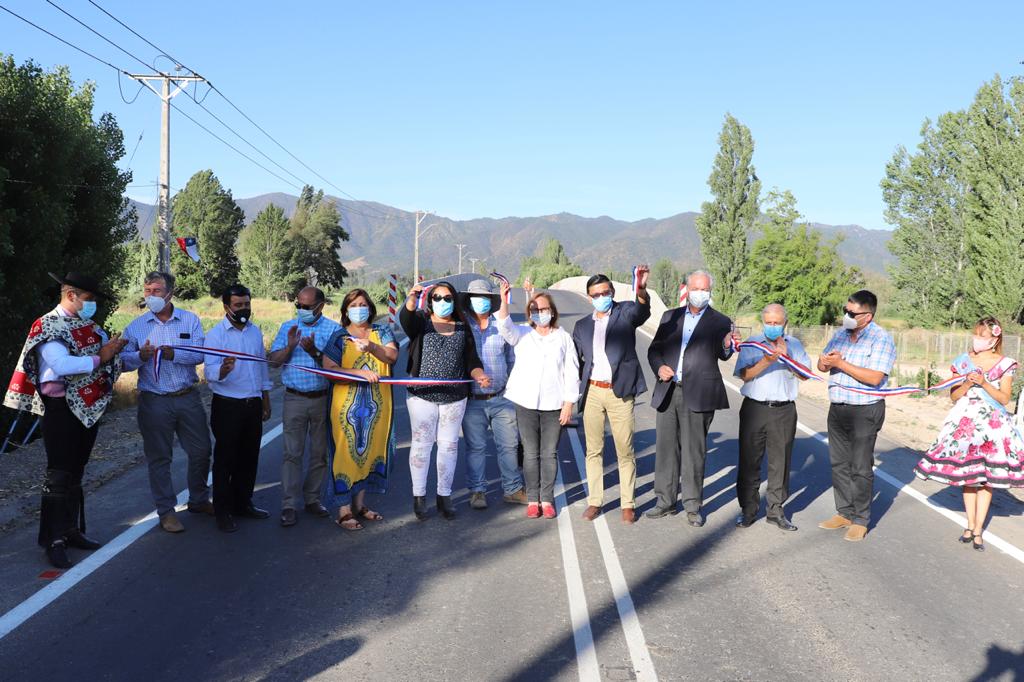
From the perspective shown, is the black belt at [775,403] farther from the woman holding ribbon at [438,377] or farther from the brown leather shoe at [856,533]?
the woman holding ribbon at [438,377]

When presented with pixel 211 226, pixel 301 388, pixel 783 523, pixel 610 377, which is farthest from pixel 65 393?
pixel 211 226

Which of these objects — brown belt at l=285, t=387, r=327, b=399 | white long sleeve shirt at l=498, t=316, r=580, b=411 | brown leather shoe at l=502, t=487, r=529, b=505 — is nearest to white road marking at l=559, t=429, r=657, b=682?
brown leather shoe at l=502, t=487, r=529, b=505

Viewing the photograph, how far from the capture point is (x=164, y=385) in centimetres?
691

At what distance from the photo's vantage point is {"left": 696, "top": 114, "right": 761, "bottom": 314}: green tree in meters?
53.9

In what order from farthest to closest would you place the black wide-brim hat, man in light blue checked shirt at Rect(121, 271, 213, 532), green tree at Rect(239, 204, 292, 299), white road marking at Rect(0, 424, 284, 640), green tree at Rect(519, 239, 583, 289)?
green tree at Rect(519, 239, 583, 289)
green tree at Rect(239, 204, 292, 299)
man in light blue checked shirt at Rect(121, 271, 213, 532)
the black wide-brim hat
white road marking at Rect(0, 424, 284, 640)

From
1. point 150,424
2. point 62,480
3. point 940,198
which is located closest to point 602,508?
point 150,424

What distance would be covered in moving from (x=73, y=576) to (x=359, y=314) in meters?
2.75

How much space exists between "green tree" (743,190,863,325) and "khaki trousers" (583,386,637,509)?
35.1m

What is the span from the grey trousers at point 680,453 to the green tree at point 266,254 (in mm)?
63037

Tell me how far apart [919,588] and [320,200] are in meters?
97.9

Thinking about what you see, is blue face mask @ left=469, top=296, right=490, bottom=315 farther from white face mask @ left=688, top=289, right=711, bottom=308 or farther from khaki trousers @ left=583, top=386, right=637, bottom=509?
white face mask @ left=688, top=289, right=711, bottom=308

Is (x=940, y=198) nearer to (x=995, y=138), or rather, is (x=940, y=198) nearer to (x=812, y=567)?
(x=995, y=138)

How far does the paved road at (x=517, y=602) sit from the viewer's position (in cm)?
461

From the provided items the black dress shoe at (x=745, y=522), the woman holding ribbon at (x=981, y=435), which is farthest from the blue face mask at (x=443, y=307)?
the woman holding ribbon at (x=981, y=435)
